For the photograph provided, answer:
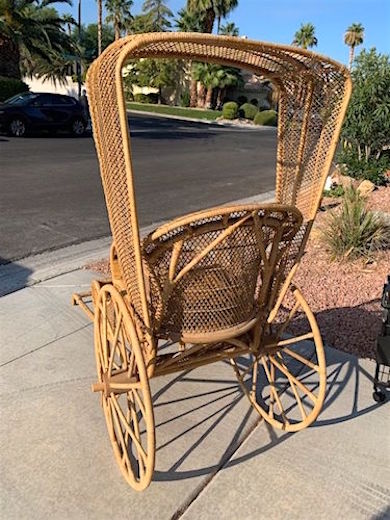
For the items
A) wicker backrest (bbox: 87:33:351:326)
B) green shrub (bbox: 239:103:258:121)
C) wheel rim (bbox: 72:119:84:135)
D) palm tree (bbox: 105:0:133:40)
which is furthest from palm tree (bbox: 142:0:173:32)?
wicker backrest (bbox: 87:33:351:326)

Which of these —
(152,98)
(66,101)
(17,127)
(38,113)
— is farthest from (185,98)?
(17,127)

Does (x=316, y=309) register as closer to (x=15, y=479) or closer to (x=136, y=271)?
(x=136, y=271)

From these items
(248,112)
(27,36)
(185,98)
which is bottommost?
(248,112)

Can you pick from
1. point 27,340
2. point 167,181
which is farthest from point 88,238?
point 167,181

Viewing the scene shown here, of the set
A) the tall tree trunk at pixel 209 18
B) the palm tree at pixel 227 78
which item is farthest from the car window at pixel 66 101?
the tall tree trunk at pixel 209 18

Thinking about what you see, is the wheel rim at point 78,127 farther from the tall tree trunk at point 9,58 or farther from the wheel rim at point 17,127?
the tall tree trunk at point 9,58

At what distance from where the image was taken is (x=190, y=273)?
6.96 feet

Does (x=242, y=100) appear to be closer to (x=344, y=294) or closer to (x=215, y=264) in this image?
(x=344, y=294)

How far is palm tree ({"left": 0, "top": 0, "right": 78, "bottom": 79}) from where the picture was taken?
2100cm

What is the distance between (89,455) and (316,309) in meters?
2.44

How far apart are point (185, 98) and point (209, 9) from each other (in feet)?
26.7

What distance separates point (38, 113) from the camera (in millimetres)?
16906

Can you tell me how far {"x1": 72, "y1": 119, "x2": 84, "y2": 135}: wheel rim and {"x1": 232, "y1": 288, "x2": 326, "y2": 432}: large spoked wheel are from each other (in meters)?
16.5

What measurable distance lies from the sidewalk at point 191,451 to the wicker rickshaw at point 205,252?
123mm
